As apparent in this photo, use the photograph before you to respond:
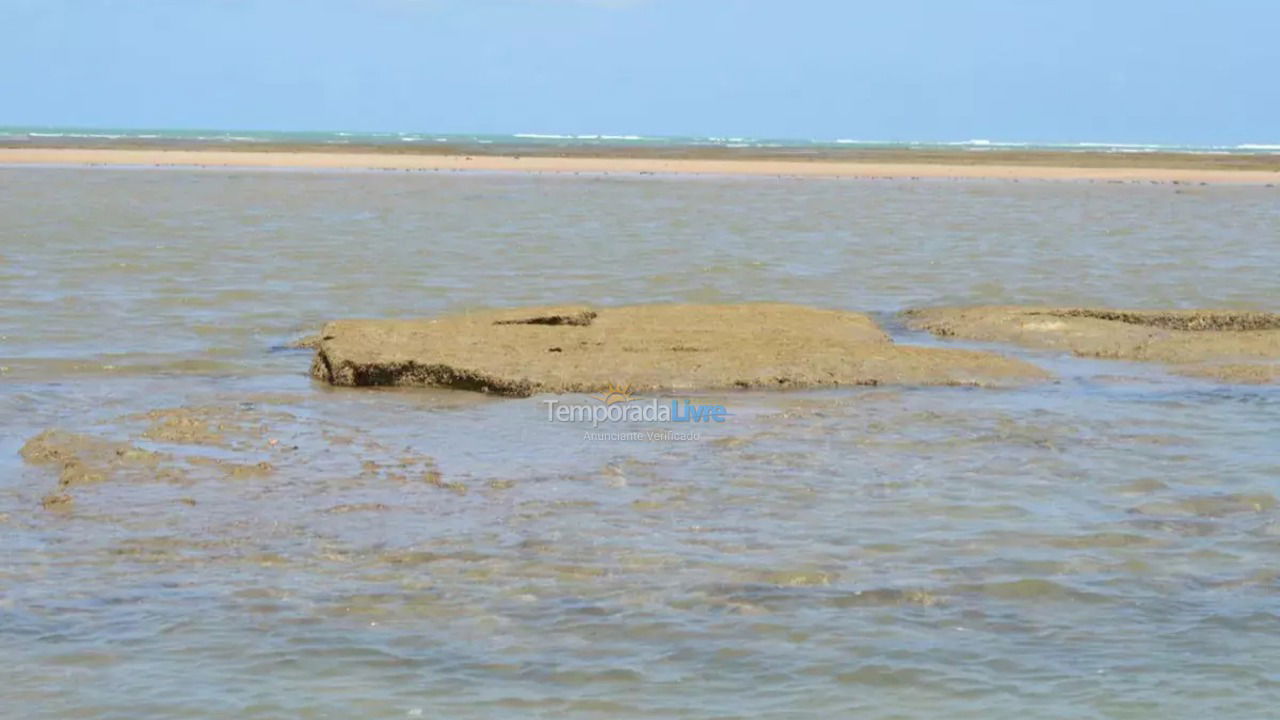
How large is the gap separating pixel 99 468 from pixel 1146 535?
181 inches

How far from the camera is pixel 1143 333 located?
1146cm

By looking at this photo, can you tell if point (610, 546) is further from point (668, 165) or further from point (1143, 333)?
point (668, 165)

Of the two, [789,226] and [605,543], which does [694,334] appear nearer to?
[605,543]

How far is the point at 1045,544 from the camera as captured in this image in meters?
6.14

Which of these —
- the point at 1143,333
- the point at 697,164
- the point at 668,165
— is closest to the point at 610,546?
the point at 1143,333

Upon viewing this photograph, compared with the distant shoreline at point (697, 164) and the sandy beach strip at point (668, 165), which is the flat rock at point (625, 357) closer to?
the sandy beach strip at point (668, 165)

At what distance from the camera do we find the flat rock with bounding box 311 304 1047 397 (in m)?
9.43

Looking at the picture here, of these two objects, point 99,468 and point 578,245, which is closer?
point 99,468

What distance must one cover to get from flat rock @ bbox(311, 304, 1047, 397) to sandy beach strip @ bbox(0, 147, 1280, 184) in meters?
36.3

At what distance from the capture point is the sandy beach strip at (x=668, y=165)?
47625mm

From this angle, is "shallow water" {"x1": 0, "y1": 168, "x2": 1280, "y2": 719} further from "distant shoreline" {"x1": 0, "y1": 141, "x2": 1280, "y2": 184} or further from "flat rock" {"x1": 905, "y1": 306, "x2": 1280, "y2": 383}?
"distant shoreline" {"x1": 0, "y1": 141, "x2": 1280, "y2": 184}

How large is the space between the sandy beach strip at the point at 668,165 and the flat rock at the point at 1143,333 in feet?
113

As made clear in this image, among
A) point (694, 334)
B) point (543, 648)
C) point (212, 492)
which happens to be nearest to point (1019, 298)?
point (694, 334)

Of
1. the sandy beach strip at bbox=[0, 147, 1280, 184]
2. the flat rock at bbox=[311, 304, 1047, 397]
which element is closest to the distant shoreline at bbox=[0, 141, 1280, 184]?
the sandy beach strip at bbox=[0, 147, 1280, 184]
